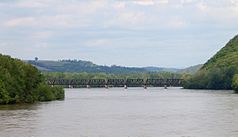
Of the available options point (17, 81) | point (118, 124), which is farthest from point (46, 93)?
point (118, 124)

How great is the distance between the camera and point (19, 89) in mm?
114000

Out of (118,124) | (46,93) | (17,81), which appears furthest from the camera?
(46,93)

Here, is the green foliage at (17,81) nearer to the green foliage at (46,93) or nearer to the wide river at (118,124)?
the green foliage at (46,93)

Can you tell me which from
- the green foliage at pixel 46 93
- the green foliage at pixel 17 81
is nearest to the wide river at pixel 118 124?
the green foliage at pixel 17 81

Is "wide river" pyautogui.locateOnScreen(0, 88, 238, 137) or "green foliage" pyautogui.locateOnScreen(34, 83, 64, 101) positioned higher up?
"green foliage" pyautogui.locateOnScreen(34, 83, 64, 101)

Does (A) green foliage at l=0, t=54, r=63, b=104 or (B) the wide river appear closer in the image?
(B) the wide river

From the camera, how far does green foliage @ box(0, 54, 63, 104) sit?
110 m

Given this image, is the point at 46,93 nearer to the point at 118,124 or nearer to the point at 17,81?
the point at 17,81

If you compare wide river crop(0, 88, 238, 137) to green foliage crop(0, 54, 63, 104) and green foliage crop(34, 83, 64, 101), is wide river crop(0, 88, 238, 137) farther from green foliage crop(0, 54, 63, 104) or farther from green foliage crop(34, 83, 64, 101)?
green foliage crop(34, 83, 64, 101)

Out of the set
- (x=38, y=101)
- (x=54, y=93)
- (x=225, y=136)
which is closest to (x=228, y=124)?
(x=225, y=136)

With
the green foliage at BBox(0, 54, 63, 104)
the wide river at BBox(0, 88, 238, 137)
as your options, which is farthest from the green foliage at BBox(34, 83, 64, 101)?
the wide river at BBox(0, 88, 238, 137)

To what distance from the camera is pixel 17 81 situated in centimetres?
11438

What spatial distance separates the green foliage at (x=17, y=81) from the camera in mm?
110375

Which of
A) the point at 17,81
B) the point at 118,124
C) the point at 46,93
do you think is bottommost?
the point at 118,124
